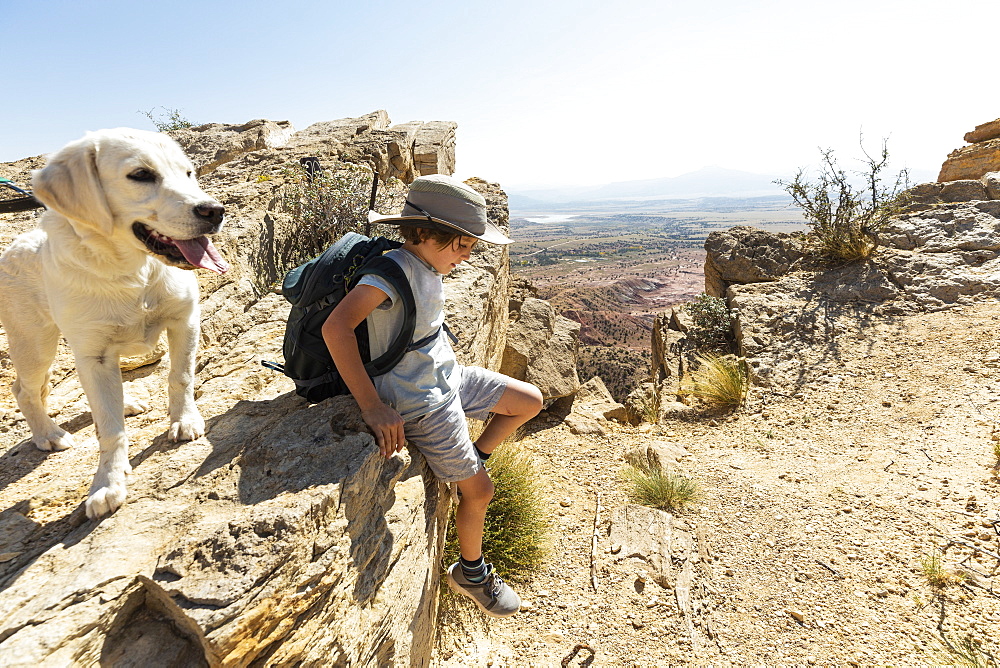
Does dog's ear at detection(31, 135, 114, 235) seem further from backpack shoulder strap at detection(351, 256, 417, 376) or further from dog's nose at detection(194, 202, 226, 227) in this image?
backpack shoulder strap at detection(351, 256, 417, 376)

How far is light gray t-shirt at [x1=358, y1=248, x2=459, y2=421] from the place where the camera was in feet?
7.07

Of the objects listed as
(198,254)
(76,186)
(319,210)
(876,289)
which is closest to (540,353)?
(319,210)

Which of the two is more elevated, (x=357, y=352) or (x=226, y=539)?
(x=357, y=352)

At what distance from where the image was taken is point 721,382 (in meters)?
6.25

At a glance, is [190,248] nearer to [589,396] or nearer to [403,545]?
[403,545]

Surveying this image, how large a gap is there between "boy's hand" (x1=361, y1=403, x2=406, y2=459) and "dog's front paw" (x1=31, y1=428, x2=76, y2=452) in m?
1.67

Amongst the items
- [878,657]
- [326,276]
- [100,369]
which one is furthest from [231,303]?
[878,657]

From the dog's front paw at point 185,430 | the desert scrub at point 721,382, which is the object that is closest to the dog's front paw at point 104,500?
the dog's front paw at point 185,430

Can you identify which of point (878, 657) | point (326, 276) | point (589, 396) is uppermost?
point (326, 276)

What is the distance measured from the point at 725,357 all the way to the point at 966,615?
4.20 meters

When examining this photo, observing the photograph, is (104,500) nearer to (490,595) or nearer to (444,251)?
(444,251)

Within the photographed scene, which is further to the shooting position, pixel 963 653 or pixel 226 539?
pixel 963 653

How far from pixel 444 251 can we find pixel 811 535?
12.0 ft

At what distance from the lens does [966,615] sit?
2955mm
